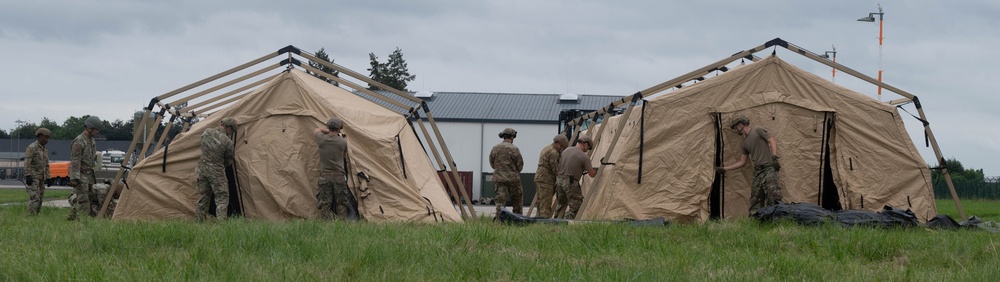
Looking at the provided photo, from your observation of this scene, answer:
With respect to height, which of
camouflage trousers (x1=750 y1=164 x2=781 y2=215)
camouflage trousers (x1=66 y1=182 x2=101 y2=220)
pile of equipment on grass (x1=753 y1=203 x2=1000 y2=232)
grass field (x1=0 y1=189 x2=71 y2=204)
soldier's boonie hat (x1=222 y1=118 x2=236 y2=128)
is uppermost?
soldier's boonie hat (x1=222 y1=118 x2=236 y2=128)

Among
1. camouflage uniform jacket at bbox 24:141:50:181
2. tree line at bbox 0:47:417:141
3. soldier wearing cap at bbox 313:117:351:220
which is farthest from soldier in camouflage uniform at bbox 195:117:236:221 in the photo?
tree line at bbox 0:47:417:141

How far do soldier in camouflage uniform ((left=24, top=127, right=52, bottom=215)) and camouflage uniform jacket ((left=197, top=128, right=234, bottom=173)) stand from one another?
3.73 meters

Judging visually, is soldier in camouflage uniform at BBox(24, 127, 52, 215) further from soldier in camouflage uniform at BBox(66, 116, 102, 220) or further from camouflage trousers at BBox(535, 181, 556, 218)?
camouflage trousers at BBox(535, 181, 556, 218)

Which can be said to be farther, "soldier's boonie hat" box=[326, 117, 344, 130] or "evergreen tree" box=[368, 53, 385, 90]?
"evergreen tree" box=[368, 53, 385, 90]

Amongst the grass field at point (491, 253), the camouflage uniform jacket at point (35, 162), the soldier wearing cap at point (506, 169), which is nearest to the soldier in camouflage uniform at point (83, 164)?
the camouflage uniform jacket at point (35, 162)

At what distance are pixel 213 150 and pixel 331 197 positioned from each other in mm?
1661

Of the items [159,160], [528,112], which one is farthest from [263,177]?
[528,112]

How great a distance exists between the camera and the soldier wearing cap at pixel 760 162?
1333 cm

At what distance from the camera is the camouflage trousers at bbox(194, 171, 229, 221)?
530 inches

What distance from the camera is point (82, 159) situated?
15.5 meters

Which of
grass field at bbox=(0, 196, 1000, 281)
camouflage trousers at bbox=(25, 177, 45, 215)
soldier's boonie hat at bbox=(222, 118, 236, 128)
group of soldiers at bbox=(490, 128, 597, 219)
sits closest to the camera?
grass field at bbox=(0, 196, 1000, 281)

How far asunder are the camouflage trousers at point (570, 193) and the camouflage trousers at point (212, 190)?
4753mm

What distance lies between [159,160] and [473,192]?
2257 centimetres

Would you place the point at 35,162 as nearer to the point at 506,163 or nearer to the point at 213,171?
the point at 213,171
